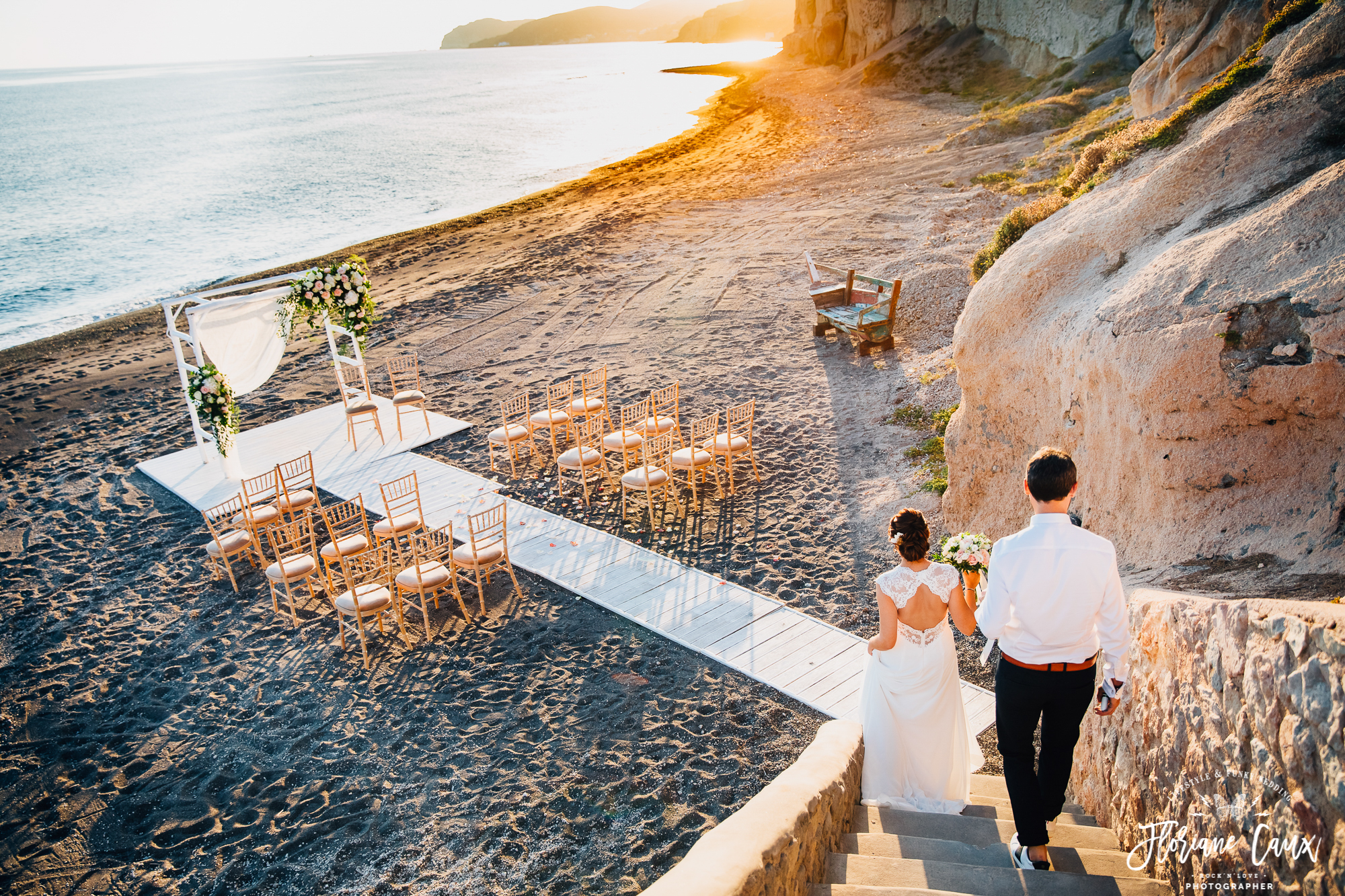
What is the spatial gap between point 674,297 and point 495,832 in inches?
570

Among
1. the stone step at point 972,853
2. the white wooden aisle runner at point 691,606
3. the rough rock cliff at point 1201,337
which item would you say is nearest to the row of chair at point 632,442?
the white wooden aisle runner at point 691,606

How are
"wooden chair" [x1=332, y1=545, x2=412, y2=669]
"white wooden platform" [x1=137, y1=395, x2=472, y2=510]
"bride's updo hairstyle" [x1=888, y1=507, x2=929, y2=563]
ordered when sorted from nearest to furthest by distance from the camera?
1. "bride's updo hairstyle" [x1=888, y1=507, x2=929, y2=563]
2. "wooden chair" [x1=332, y1=545, x2=412, y2=669]
3. "white wooden platform" [x1=137, y1=395, x2=472, y2=510]

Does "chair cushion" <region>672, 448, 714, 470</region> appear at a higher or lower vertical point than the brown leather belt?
lower

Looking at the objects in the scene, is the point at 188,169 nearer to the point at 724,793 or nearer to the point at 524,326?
the point at 524,326

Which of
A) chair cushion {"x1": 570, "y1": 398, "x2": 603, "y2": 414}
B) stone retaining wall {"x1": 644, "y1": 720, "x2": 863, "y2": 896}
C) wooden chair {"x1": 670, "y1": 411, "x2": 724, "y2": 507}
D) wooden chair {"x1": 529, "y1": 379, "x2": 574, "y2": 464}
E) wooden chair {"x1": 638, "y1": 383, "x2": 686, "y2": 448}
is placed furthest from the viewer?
chair cushion {"x1": 570, "y1": 398, "x2": 603, "y2": 414}

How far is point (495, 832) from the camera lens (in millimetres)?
5625

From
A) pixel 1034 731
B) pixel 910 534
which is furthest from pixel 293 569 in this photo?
pixel 1034 731

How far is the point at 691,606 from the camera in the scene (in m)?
8.10

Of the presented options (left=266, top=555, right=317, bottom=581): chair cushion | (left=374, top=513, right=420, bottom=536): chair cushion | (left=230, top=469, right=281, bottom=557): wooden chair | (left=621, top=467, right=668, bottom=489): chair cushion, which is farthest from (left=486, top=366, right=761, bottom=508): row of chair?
(left=266, top=555, right=317, bottom=581): chair cushion

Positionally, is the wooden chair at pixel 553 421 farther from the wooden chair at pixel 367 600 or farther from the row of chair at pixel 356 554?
the wooden chair at pixel 367 600

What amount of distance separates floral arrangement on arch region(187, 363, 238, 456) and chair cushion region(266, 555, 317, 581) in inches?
136

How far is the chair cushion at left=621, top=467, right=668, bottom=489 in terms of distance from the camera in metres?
9.76

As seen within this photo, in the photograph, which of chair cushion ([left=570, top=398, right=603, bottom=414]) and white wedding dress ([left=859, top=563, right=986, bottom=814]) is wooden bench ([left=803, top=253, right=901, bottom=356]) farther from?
white wedding dress ([left=859, top=563, right=986, bottom=814])

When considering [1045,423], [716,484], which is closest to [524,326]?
→ [716,484]
